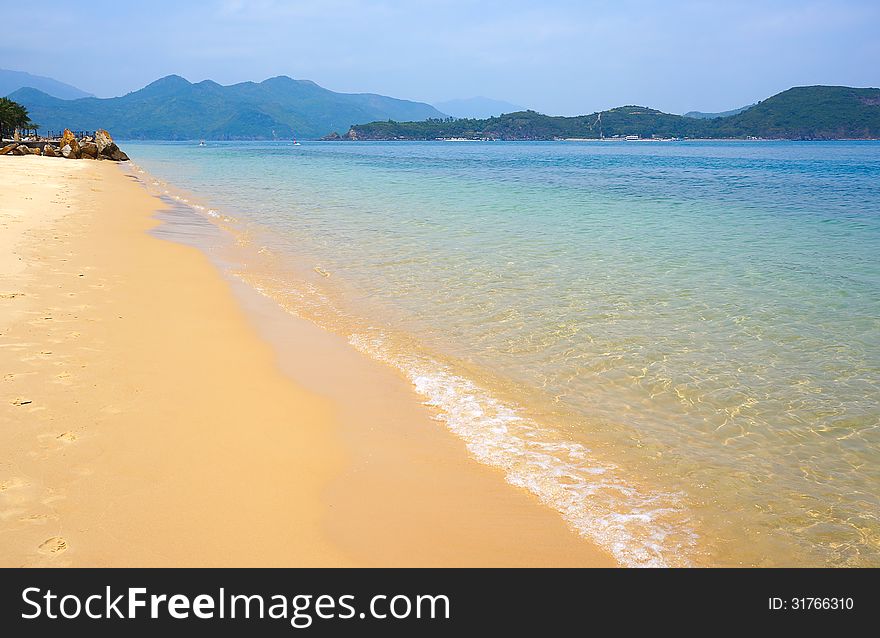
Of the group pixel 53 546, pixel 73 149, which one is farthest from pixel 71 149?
pixel 53 546

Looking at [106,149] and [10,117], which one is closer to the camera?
[106,149]

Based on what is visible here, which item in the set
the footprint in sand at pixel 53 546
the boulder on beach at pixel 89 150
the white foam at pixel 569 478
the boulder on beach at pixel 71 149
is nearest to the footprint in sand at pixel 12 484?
the footprint in sand at pixel 53 546

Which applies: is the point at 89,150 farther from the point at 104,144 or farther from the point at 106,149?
the point at 104,144

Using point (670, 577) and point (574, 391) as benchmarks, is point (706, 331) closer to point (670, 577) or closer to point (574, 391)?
point (574, 391)

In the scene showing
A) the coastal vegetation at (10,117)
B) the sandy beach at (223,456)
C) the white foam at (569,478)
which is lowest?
the white foam at (569,478)

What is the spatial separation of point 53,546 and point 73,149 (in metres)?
63.1

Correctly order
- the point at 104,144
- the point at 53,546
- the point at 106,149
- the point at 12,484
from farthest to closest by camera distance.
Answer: the point at 104,144 → the point at 106,149 → the point at 12,484 → the point at 53,546

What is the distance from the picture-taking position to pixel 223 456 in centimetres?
491

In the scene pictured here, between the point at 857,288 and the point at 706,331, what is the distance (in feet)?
16.9

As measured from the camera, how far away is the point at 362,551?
3.91 metres

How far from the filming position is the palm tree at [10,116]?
59.8m

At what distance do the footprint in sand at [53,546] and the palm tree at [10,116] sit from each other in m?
72.4

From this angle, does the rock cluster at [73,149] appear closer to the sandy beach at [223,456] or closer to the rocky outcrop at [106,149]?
the rocky outcrop at [106,149]

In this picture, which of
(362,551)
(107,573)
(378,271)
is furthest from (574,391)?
(378,271)
